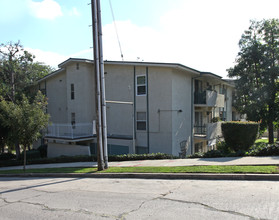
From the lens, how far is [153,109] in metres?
16.5

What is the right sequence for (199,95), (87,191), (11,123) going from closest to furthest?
(87,191) < (11,123) < (199,95)

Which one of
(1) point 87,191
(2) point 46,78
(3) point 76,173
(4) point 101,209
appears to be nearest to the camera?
(4) point 101,209

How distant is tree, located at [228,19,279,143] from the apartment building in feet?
7.94

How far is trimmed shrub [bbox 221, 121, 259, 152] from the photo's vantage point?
11.7 m

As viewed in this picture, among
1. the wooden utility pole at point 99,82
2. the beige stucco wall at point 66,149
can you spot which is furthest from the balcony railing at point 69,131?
the wooden utility pole at point 99,82

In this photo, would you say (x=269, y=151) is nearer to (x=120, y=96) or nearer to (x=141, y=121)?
(x=141, y=121)

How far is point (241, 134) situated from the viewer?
11711 mm

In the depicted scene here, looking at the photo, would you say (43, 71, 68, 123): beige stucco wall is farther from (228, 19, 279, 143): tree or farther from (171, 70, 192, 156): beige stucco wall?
(228, 19, 279, 143): tree

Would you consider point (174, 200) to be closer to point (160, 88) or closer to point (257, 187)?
point (257, 187)

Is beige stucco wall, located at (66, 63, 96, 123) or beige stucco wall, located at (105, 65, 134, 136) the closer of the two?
beige stucco wall, located at (105, 65, 134, 136)

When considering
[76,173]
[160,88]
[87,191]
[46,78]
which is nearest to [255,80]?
[160,88]

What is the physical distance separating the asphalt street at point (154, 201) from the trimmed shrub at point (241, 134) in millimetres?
5750

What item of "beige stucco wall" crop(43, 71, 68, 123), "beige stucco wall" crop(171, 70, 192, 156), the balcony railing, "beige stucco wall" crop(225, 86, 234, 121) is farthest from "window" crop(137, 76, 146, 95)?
"beige stucco wall" crop(225, 86, 234, 121)

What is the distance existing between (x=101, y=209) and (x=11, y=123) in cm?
912
